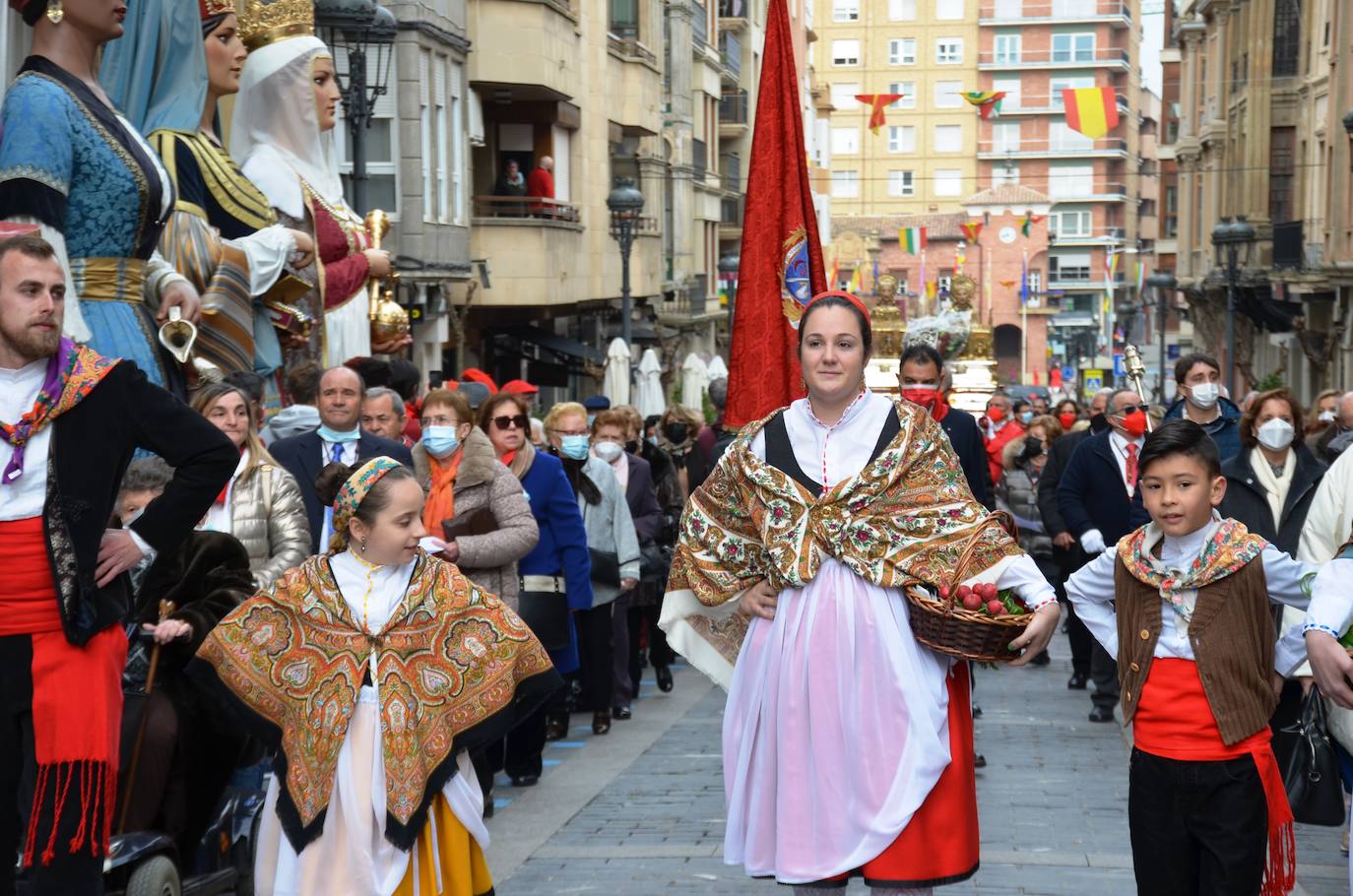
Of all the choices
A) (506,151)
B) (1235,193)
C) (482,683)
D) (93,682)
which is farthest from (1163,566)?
(1235,193)

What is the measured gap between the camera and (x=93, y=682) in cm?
552

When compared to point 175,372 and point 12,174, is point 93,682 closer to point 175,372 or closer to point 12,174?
point 12,174

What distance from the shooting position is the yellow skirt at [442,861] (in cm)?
624

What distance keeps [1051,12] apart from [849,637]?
373ft

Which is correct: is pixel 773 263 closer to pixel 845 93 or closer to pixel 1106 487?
pixel 1106 487

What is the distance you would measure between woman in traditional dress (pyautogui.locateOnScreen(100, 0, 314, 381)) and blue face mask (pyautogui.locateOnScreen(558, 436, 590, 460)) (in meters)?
2.06

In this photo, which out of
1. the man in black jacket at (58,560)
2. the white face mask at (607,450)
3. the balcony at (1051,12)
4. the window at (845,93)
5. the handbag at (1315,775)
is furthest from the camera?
the window at (845,93)

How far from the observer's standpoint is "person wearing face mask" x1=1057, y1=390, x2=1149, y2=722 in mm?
12844

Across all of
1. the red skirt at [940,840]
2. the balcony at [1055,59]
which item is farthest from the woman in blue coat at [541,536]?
→ the balcony at [1055,59]

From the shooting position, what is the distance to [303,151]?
11.2 meters

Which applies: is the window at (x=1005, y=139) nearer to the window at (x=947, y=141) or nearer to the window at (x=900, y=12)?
the window at (x=947, y=141)

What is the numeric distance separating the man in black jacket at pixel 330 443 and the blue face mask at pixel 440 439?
13.1 inches

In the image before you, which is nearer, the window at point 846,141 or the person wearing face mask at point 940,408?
the person wearing face mask at point 940,408

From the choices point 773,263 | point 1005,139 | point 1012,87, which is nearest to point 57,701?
point 773,263
